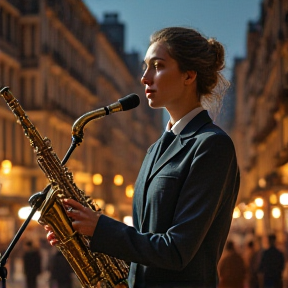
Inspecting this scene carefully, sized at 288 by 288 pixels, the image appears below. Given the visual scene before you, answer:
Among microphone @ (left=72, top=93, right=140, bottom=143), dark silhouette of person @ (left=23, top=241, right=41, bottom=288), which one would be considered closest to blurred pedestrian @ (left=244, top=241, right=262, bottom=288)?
dark silhouette of person @ (left=23, top=241, right=41, bottom=288)

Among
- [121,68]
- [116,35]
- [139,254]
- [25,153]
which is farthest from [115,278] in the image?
[116,35]

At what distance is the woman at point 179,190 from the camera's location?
2766mm

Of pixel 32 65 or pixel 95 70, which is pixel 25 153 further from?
pixel 95 70

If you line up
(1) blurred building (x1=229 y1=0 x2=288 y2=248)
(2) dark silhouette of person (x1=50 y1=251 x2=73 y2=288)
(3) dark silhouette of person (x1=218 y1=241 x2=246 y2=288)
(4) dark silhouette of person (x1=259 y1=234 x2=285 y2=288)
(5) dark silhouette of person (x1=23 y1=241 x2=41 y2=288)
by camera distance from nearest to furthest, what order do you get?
(3) dark silhouette of person (x1=218 y1=241 x2=246 y2=288)
(4) dark silhouette of person (x1=259 y1=234 x2=285 y2=288)
(2) dark silhouette of person (x1=50 y1=251 x2=73 y2=288)
(5) dark silhouette of person (x1=23 y1=241 x2=41 y2=288)
(1) blurred building (x1=229 y1=0 x2=288 y2=248)

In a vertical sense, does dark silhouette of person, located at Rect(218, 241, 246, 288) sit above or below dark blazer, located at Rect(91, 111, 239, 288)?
below

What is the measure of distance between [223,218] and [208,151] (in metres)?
0.27

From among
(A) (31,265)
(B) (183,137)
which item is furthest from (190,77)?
(A) (31,265)

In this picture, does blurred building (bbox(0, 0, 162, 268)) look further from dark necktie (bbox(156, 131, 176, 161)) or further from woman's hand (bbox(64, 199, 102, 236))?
woman's hand (bbox(64, 199, 102, 236))

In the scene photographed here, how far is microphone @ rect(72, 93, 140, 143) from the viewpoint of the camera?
136 inches

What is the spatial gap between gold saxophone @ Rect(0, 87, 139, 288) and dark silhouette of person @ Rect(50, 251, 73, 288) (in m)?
14.2

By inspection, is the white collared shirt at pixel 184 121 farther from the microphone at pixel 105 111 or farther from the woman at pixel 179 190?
the microphone at pixel 105 111

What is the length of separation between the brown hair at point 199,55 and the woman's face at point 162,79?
0.07 ft

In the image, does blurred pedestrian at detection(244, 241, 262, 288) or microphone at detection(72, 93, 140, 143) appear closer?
microphone at detection(72, 93, 140, 143)

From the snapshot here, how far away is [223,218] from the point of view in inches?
115
